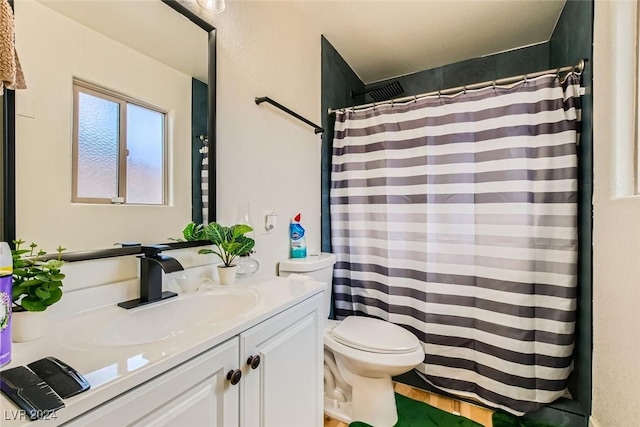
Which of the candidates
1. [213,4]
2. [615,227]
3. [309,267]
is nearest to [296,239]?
[309,267]

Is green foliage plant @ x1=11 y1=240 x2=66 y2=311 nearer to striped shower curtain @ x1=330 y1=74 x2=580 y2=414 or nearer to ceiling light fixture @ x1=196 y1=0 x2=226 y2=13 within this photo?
ceiling light fixture @ x1=196 y1=0 x2=226 y2=13

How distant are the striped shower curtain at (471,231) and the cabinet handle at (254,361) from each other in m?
1.22

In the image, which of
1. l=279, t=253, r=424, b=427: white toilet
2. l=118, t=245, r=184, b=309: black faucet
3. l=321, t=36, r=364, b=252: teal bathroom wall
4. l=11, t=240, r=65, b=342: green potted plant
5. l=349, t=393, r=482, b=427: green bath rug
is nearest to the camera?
l=11, t=240, r=65, b=342: green potted plant

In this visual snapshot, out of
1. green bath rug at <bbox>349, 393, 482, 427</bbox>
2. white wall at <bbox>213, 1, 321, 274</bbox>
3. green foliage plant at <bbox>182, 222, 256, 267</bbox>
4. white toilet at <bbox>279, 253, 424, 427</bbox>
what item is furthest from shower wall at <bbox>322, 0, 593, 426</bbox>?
green foliage plant at <bbox>182, 222, 256, 267</bbox>

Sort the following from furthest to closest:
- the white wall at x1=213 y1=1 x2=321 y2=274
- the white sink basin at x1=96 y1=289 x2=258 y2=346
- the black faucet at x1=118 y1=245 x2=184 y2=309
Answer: the white wall at x1=213 y1=1 x2=321 y2=274, the black faucet at x1=118 y1=245 x2=184 y2=309, the white sink basin at x1=96 y1=289 x2=258 y2=346

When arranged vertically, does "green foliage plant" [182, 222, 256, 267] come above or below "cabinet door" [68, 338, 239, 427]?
above

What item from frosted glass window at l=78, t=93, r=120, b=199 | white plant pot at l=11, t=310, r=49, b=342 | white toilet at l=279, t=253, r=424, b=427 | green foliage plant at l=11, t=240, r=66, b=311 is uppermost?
frosted glass window at l=78, t=93, r=120, b=199

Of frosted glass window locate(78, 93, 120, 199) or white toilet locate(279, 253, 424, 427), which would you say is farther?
white toilet locate(279, 253, 424, 427)

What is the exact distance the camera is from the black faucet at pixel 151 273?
858 millimetres

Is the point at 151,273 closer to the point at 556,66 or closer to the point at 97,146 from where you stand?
the point at 97,146

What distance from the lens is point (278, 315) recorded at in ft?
2.90

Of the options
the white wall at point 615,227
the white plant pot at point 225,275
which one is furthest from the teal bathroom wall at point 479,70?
the white plant pot at point 225,275

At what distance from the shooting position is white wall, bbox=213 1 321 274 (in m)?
1.25

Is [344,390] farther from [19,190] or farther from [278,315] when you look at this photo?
[19,190]
